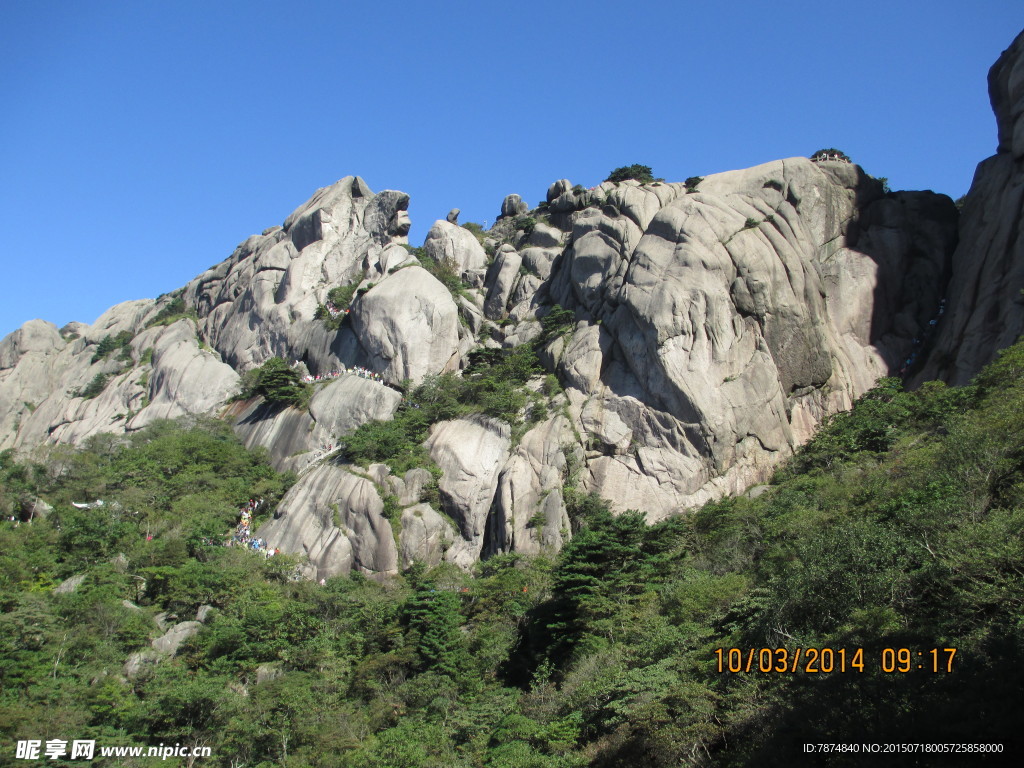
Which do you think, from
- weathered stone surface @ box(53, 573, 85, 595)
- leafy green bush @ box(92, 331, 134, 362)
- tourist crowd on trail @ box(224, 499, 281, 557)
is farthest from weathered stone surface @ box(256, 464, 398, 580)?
leafy green bush @ box(92, 331, 134, 362)

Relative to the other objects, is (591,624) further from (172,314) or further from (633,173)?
(172,314)

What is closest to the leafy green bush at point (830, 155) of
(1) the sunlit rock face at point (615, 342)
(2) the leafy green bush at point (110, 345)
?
(1) the sunlit rock face at point (615, 342)

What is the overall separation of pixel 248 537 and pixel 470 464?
1123 cm

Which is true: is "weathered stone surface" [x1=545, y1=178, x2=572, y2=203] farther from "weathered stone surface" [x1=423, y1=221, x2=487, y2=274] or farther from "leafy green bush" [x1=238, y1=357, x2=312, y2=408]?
"leafy green bush" [x1=238, y1=357, x2=312, y2=408]

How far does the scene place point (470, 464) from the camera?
123 feet

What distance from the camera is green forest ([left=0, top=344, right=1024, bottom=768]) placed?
14188mm

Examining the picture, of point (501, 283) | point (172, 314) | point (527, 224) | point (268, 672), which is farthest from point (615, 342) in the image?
point (172, 314)

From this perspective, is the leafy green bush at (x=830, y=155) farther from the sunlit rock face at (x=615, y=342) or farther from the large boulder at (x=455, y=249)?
the large boulder at (x=455, y=249)

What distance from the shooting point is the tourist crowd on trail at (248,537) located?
34.6 meters

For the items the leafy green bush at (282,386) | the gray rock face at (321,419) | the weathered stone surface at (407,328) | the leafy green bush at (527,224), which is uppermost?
the leafy green bush at (527,224)

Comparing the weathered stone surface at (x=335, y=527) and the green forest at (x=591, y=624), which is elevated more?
the weathered stone surface at (x=335, y=527)

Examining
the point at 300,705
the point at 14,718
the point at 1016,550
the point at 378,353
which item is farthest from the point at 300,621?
the point at 1016,550

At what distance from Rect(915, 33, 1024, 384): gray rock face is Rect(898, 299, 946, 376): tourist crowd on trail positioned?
41cm
